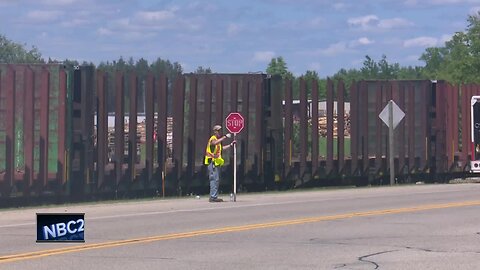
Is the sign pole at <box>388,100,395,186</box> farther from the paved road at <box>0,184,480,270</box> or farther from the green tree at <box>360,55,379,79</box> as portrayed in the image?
the green tree at <box>360,55,379,79</box>

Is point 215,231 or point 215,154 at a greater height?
point 215,154

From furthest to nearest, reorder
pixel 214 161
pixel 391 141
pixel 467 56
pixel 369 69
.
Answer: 1. pixel 369 69
2. pixel 467 56
3. pixel 391 141
4. pixel 214 161

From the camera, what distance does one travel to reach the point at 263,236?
16.0 meters

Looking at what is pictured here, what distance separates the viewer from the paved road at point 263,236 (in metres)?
13.0

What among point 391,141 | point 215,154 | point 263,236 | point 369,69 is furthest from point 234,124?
point 369,69

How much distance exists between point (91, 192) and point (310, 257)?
1326 centimetres

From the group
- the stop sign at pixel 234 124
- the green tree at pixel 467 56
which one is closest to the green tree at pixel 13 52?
the green tree at pixel 467 56

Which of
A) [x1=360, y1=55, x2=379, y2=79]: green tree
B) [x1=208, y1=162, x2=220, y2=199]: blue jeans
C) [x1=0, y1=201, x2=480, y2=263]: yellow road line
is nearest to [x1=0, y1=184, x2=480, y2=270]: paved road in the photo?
[x1=0, y1=201, x2=480, y2=263]: yellow road line

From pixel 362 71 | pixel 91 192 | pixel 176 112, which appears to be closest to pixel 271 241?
pixel 91 192

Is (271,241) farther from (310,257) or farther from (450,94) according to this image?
(450,94)

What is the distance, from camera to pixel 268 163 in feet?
101

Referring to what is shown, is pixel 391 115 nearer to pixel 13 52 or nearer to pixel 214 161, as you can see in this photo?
pixel 214 161

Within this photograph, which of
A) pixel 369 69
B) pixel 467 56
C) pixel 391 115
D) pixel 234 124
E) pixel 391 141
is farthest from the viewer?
pixel 369 69

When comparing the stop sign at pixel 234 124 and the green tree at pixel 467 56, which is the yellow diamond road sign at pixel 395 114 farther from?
the green tree at pixel 467 56
